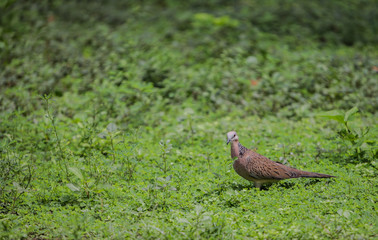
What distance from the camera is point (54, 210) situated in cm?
468

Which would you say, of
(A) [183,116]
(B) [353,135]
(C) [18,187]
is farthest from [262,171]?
(C) [18,187]

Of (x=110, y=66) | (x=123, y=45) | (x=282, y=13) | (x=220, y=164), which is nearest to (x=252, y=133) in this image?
(x=220, y=164)

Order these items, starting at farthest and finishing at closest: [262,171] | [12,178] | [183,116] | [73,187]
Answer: [183,116]
[12,178]
[262,171]
[73,187]

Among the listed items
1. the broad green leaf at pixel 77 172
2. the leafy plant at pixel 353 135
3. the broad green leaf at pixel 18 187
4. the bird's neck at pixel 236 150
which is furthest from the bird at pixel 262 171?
the broad green leaf at pixel 18 187

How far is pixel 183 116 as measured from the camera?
730 centimetres

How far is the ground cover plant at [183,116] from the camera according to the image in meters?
4.48

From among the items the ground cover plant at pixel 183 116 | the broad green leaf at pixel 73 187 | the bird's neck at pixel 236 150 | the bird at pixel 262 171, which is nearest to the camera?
the ground cover plant at pixel 183 116

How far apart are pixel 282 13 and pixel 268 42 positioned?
2.04 metres

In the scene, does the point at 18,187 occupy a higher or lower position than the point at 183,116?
higher

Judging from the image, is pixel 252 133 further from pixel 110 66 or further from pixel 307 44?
pixel 307 44

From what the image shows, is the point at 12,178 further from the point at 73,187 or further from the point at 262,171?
the point at 262,171

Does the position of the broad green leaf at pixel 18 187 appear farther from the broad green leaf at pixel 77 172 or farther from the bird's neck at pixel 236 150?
the bird's neck at pixel 236 150

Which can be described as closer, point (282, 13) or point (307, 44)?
point (307, 44)

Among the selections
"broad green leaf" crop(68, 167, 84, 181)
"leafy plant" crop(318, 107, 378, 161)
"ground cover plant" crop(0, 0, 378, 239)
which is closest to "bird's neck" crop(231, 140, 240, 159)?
"ground cover plant" crop(0, 0, 378, 239)
